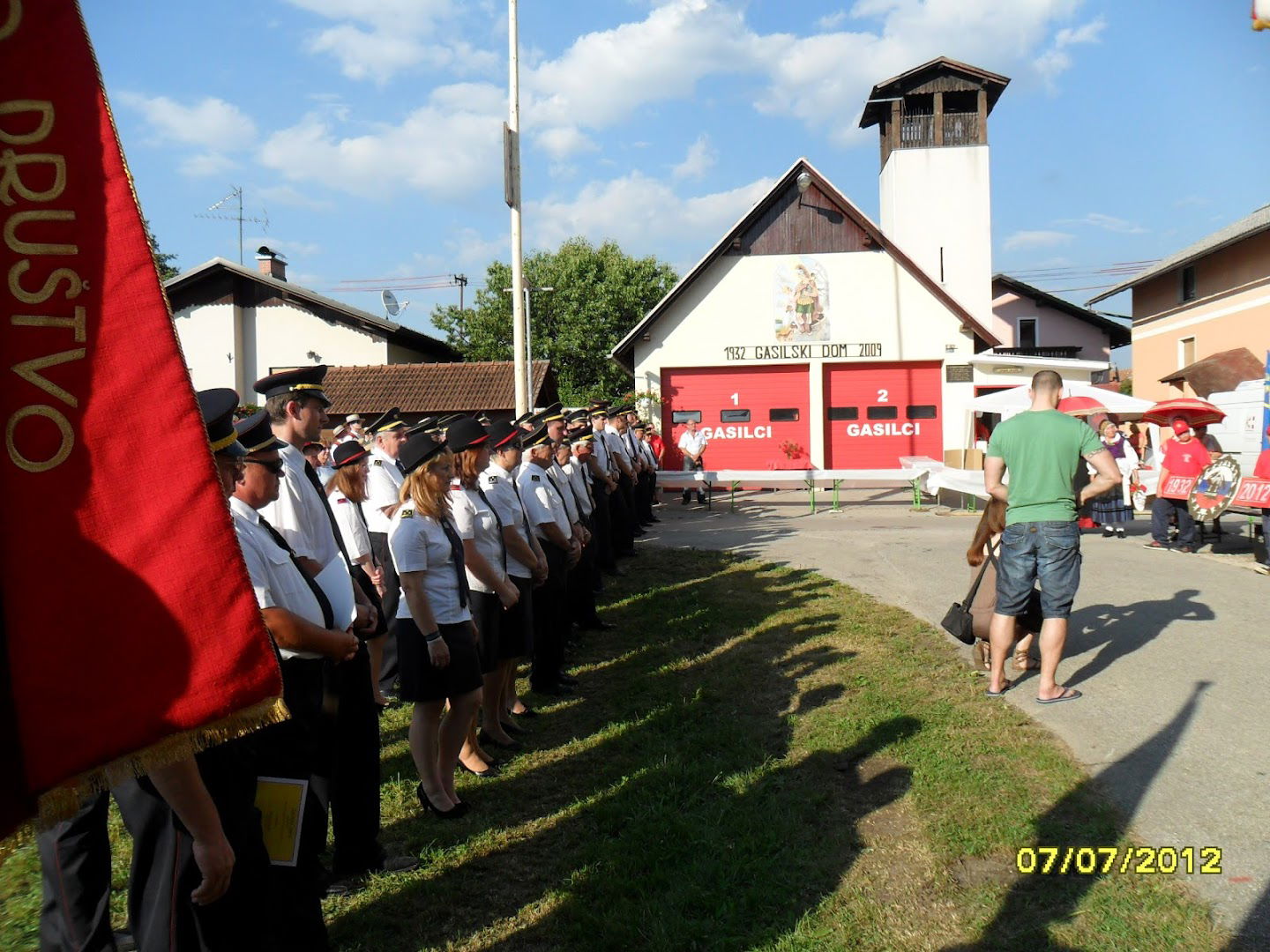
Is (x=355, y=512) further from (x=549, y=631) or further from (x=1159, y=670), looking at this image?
(x=1159, y=670)

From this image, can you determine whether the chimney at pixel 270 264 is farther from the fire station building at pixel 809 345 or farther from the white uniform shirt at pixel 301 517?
the white uniform shirt at pixel 301 517

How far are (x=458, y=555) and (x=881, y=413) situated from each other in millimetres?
23230

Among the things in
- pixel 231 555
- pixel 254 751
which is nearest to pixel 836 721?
pixel 254 751

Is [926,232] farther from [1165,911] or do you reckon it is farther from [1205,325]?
[1165,911]

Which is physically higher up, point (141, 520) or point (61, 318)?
point (61, 318)

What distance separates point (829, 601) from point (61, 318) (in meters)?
8.65

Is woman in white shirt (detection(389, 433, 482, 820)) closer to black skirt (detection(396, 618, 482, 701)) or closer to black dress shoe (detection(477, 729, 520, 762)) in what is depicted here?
black skirt (detection(396, 618, 482, 701))

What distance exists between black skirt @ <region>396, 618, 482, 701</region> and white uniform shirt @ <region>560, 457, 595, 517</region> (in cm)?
460

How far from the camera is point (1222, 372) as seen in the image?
83.2 ft

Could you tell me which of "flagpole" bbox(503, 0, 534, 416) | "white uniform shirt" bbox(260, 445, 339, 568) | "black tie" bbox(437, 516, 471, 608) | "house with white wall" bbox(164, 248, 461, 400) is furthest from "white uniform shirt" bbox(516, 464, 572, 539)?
"house with white wall" bbox(164, 248, 461, 400)

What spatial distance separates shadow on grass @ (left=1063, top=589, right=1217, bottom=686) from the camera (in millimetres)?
7051

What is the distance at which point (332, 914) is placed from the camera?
13.3 feet

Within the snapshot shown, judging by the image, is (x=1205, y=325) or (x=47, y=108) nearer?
(x=47, y=108)

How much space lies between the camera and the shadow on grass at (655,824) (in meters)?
3.88
